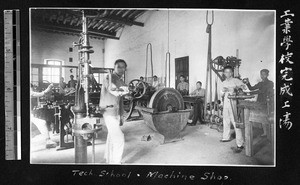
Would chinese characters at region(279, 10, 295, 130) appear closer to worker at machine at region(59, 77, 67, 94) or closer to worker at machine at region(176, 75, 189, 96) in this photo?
worker at machine at region(176, 75, 189, 96)

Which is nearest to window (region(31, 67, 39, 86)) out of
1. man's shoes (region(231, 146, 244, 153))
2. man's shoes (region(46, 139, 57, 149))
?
man's shoes (region(46, 139, 57, 149))

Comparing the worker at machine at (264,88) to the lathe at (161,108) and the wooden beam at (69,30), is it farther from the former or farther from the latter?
the wooden beam at (69,30)

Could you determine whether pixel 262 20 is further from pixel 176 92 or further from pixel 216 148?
pixel 216 148

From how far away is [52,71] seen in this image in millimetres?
1717

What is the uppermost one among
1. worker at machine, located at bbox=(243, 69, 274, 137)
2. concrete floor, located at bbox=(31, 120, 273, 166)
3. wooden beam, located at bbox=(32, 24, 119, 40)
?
wooden beam, located at bbox=(32, 24, 119, 40)

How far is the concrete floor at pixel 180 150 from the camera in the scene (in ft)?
5.80

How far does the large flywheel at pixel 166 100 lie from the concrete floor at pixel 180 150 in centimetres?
19

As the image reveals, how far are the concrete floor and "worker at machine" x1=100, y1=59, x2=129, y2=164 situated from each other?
43 mm

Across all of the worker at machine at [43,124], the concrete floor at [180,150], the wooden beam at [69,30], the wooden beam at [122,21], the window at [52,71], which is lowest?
the concrete floor at [180,150]

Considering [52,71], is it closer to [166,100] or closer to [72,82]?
[72,82]

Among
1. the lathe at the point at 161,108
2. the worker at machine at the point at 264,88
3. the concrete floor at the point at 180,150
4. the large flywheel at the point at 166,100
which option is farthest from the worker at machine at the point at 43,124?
the worker at machine at the point at 264,88

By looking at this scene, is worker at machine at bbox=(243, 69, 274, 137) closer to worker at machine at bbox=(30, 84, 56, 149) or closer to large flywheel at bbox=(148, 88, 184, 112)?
large flywheel at bbox=(148, 88, 184, 112)

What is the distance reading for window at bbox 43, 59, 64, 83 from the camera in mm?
1707
